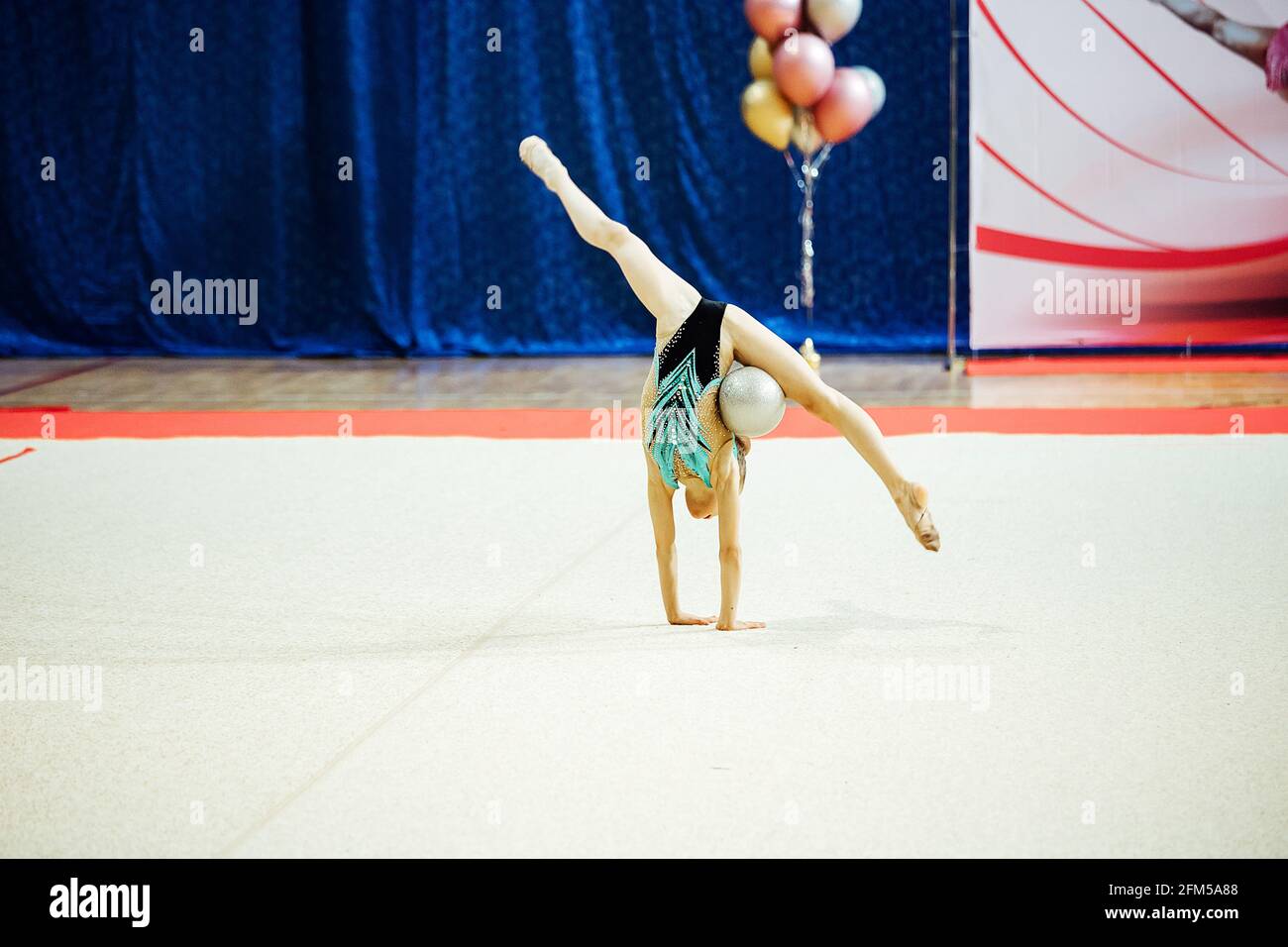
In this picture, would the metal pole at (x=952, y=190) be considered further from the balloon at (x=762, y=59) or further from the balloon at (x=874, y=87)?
the balloon at (x=762, y=59)

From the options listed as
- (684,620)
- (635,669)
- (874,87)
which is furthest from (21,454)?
Answer: (874,87)

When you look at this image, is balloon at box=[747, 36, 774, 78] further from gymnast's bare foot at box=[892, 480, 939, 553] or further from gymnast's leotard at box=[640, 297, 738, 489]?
gymnast's bare foot at box=[892, 480, 939, 553]

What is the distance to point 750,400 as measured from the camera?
9.25ft

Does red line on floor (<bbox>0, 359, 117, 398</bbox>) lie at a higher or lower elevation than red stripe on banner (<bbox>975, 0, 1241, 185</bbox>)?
lower

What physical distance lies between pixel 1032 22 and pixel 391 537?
4.19 m

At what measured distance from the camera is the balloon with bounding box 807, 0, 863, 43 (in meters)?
6.30

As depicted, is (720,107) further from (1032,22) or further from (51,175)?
(51,175)

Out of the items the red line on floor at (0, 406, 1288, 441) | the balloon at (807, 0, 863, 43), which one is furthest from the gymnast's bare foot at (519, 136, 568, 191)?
the balloon at (807, 0, 863, 43)

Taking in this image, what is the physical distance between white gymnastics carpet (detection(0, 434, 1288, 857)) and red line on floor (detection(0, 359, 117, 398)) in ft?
8.60

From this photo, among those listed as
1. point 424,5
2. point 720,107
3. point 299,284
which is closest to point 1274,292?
point 720,107

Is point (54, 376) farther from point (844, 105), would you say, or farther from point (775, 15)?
point (844, 105)

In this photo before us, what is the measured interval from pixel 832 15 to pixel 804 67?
257mm

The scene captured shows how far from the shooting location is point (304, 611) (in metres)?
3.33

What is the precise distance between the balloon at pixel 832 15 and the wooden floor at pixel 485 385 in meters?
1.53
